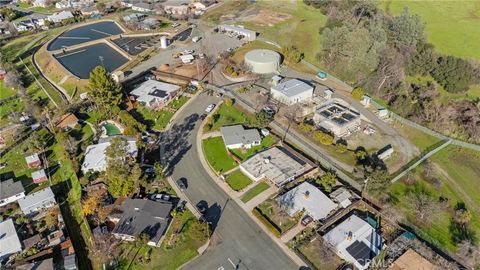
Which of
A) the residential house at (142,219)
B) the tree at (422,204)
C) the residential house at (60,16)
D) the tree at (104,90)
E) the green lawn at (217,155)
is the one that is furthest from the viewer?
the residential house at (60,16)

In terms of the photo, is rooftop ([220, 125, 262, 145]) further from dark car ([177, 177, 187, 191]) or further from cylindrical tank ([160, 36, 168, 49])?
cylindrical tank ([160, 36, 168, 49])

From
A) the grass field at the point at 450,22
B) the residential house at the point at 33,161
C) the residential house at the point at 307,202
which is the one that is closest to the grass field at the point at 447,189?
the residential house at the point at 307,202

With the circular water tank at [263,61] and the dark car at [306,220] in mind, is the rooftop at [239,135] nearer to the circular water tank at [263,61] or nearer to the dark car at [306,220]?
the dark car at [306,220]

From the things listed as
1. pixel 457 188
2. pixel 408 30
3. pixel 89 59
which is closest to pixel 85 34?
pixel 89 59

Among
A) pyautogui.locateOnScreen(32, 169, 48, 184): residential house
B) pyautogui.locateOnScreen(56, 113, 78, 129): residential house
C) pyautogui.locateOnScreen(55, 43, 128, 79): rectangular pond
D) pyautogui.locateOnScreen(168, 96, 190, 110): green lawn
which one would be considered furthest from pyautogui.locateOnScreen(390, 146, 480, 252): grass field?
pyautogui.locateOnScreen(55, 43, 128, 79): rectangular pond

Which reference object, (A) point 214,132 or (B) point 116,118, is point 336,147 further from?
(B) point 116,118

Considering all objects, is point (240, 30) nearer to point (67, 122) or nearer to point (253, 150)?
point (253, 150)
